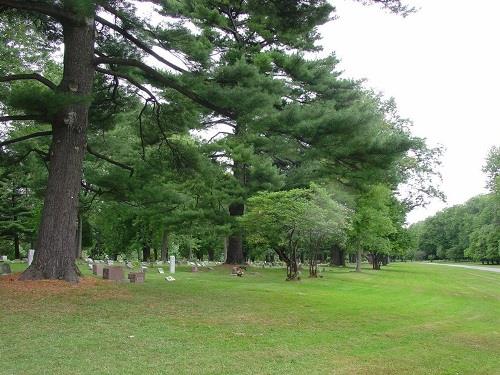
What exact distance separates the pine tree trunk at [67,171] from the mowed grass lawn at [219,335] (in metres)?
0.82

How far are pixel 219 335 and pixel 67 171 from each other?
21.4ft

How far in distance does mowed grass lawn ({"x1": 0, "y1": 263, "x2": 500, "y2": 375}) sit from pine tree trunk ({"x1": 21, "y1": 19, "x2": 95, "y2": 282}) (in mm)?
824

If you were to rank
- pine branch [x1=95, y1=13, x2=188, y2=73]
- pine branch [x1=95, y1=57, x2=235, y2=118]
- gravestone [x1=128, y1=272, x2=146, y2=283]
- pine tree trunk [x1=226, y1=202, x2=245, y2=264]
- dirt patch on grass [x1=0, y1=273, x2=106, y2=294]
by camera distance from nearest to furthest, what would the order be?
dirt patch on grass [x1=0, y1=273, x2=106, y2=294] → pine branch [x1=95, y1=57, x2=235, y2=118] → pine branch [x1=95, y1=13, x2=188, y2=73] → gravestone [x1=128, y1=272, x2=146, y2=283] → pine tree trunk [x1=226, y1=202, x2=245, y2=264]

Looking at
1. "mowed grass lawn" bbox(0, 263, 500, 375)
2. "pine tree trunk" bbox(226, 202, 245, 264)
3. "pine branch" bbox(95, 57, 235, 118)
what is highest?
"pine branch" bbox(95, 57, 235, 118)

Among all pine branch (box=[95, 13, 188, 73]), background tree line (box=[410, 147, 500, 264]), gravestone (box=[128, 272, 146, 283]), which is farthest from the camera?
background tree line (box=[410, 147, 500, 264])

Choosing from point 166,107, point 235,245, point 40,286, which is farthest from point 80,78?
point 235,245

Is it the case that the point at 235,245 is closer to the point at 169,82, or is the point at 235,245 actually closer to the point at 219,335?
the point at 169,82

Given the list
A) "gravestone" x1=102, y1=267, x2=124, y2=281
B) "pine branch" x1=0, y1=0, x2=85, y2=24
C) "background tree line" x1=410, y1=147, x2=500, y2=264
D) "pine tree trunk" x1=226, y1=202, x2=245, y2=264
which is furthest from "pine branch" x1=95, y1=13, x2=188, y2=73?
"background tree line" x1=410, y1=147, x2=500, y2=264

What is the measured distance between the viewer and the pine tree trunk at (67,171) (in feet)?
37.9

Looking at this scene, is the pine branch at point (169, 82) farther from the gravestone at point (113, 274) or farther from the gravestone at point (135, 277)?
the gravestone at point (113, 274)

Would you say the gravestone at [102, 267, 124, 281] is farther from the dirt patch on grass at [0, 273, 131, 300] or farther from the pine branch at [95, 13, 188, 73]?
the pine branch at [95, 13, 188, 73]

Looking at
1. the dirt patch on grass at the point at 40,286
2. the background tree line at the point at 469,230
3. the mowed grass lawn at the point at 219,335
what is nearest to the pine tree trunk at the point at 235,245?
the mowed grass lawn at the point at 219,335

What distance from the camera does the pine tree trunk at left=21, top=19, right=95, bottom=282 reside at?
11539mm

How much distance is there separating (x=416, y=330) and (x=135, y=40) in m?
9.93
